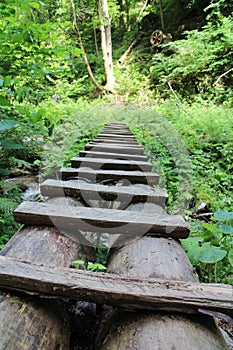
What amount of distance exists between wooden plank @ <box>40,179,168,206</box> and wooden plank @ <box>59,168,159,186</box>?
38 centimetres

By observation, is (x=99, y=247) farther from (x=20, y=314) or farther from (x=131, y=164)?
(x=131, y=164)

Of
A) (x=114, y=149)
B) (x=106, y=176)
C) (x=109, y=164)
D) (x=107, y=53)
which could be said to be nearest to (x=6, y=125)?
(x=106, y=176)

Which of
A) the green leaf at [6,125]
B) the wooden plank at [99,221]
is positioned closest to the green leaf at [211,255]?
the wooden plank at [99,221]

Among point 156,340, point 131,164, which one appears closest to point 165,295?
point 156,340

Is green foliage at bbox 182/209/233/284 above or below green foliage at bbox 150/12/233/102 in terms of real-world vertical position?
below

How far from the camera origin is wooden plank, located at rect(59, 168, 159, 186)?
7.72 feet

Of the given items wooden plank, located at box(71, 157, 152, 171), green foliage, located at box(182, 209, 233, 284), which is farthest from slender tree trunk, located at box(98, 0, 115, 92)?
green foliage, located at box(182, 209, 233, 284)

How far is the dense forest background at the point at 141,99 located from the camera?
2.07 m

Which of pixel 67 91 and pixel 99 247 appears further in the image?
pixel 67 91

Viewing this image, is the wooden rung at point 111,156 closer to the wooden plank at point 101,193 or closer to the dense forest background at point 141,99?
the dense forest background at point 141,99

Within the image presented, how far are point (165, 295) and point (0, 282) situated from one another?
60cm

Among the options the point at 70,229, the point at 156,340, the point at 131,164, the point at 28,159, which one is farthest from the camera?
the point at 28,159

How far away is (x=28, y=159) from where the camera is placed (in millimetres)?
3395

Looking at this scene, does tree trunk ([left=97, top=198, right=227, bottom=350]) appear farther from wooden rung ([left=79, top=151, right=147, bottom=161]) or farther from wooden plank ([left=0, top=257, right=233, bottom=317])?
wooden rung ([left=79, top=151, right=147, bottom=161])
